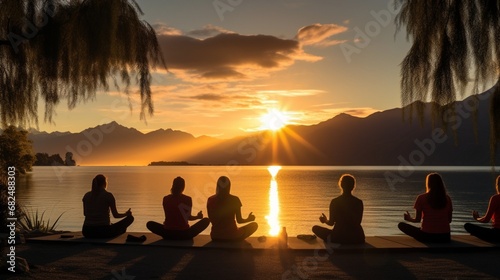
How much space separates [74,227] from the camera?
3944cm

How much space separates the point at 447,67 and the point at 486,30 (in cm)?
100

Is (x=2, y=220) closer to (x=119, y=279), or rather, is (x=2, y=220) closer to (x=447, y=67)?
(x=119, y=279)

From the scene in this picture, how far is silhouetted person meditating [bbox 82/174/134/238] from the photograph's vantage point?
1287 centimetres

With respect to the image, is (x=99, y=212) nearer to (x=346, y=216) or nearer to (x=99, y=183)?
(x=99, y=183)

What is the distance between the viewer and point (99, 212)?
43.1ft

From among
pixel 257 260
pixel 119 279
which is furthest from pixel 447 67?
pixel 119 279

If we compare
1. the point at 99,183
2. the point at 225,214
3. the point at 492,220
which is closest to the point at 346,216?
the point at 225,214

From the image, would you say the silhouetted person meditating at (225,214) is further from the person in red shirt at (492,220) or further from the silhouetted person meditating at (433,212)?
the person in red shirt at (492,220)

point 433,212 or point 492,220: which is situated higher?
point 433,212

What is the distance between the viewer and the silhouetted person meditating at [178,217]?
12789 millimetres

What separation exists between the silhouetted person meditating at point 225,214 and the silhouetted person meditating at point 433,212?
11.8ft

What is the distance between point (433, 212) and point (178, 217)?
5.67 metres

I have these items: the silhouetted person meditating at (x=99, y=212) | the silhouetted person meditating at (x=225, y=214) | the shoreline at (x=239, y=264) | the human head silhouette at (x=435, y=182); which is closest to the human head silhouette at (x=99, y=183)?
the silhouetted person meditating at (x=99, y=212)

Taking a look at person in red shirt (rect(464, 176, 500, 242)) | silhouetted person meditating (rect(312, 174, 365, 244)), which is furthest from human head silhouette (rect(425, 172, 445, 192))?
silhouetted person meditating (rect(312, 174, 365, 244))
